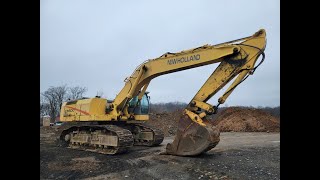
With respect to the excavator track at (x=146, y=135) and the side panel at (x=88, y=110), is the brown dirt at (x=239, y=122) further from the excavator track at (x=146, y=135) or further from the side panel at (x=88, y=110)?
the side panel at (x=88, y=110)

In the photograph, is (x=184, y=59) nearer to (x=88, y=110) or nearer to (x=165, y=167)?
(x=165, y=167)

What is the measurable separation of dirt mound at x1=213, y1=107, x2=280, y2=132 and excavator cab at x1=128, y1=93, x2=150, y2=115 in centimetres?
1452

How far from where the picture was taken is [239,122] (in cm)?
2586

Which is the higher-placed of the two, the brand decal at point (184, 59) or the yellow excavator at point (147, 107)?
the brand decal at point (184, 59)

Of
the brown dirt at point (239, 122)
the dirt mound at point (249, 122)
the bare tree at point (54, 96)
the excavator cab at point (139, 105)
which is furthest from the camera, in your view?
the bare tree at point (54, 96)

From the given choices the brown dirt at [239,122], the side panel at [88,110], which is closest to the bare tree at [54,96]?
the brown dirt at [239,122]

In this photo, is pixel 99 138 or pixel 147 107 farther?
pixel 147 107

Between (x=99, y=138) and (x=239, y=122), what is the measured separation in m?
17.6

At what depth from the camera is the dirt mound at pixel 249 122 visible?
80.4ft

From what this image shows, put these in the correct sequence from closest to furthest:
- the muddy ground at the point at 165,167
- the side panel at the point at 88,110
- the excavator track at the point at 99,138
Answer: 1. the muddy ground at the point at 165,167
2. the excavator track at the point at 99,138
3. the side panel at the point at 88,110

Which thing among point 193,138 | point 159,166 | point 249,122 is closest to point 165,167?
point 159,166

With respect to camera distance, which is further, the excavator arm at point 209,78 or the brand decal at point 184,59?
the brand decal at point 184,59
